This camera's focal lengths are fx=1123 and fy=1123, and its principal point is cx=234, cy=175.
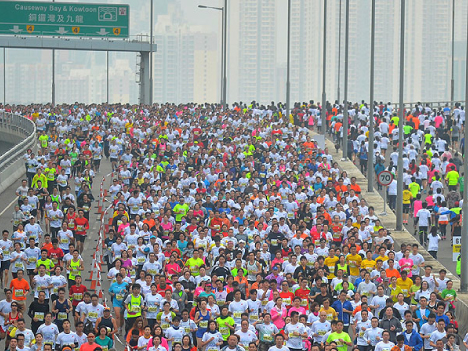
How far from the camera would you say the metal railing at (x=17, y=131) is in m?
36.4

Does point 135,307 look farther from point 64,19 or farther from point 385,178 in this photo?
point 64,19

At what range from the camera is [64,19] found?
200 ft

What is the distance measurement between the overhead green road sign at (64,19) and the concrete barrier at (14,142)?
1124cm

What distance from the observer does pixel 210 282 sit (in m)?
17.5

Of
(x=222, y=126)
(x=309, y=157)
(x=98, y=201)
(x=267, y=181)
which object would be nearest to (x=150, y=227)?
(x=267, y=181)

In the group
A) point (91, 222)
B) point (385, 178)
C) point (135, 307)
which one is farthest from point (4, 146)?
point (135, 307)

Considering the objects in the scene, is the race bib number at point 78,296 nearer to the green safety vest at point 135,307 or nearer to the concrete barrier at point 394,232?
the green safety vest at point 135,307

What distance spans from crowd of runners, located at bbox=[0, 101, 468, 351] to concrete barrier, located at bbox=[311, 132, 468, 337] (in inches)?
15.4

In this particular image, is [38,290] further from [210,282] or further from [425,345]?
[425,345]

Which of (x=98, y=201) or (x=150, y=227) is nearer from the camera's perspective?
(x=150, y=227)

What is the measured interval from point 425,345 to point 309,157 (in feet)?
52.1

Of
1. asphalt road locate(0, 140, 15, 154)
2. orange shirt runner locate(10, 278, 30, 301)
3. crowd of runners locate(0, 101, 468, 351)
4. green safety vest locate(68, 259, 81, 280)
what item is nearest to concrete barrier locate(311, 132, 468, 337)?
crowd of runners locate(0, 101, 468, 351)

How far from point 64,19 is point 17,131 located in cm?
1454

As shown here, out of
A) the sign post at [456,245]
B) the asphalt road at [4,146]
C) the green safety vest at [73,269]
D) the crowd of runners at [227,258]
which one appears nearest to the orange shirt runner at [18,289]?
the crowd of runners at [227,258]
